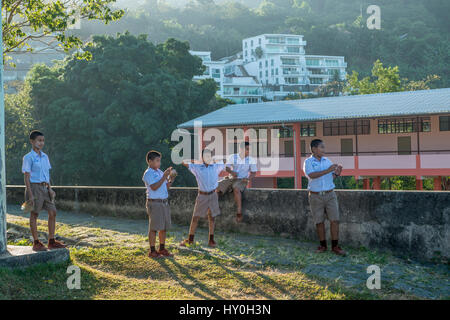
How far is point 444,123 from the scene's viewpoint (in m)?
25.2

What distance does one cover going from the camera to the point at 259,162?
97.6 feet

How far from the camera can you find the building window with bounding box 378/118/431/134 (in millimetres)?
25656

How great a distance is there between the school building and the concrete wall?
15179mm

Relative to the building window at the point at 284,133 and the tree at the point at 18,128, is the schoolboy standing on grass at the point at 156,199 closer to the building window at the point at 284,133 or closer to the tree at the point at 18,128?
the building window at the point at 284,133

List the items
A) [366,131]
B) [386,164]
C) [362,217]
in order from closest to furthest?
1. [362,217]
2. [386,164]
3. [366,131]

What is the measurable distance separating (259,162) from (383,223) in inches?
878

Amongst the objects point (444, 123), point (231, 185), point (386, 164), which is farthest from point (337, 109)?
point (231, 185)

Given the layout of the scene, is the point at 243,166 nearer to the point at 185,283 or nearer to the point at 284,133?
the point at 185,283

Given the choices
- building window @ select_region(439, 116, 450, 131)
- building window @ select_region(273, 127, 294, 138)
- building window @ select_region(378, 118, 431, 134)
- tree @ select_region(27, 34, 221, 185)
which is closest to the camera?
building window @ select_region(439, 116, 450, 131)

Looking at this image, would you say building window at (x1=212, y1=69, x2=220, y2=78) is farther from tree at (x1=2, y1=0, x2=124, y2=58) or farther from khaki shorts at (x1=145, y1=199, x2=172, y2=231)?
khaki shorts at (x1=145, y1=199, x2=172, y2=231)

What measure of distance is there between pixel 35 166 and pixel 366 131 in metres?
22.8

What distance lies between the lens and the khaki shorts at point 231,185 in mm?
9164

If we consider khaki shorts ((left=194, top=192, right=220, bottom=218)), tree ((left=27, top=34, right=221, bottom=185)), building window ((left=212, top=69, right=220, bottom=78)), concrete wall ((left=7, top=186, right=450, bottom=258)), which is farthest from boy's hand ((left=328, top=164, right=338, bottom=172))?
building window ((left=212, top=69, right=220, bottom=78))
